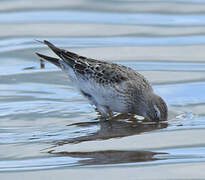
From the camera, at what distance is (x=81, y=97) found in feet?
35.7

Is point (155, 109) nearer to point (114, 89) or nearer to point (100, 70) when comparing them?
point (114, 89)

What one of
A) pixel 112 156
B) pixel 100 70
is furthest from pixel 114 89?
pixel 112 156

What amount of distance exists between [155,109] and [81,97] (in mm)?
1466

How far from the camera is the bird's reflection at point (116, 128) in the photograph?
898cm

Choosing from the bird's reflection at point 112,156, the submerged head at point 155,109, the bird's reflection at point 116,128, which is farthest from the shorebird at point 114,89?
the bird's reflection at point 112,156

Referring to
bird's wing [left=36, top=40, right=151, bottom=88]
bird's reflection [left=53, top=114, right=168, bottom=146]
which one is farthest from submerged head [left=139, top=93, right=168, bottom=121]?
bird's wing [left=36, top=40, right=151, bottom=88]

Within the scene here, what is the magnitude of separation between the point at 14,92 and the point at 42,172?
3527mm

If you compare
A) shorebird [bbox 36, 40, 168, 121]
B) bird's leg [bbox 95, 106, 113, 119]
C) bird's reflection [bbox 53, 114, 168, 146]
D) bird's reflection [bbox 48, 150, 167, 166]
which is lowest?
bird's reflection [bbox 48, 150, 167, 166]

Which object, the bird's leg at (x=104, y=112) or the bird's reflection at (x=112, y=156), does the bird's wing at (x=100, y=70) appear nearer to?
the bird's leg at (x=104, y=112)

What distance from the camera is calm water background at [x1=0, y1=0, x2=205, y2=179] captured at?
821cm

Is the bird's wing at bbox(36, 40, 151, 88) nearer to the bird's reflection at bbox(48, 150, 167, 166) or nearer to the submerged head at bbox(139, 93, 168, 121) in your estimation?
the submerged head at bbox(139, 93, 168, 121)

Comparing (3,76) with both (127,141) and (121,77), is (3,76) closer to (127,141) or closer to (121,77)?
(121,77)

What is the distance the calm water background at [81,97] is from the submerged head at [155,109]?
0.16 metres

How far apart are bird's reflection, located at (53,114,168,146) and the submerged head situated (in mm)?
116
